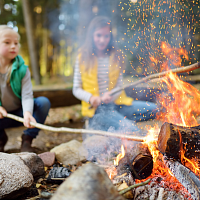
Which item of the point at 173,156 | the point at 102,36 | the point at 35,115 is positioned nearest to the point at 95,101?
the point at 35,115

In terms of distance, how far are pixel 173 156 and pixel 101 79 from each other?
2.14 metres

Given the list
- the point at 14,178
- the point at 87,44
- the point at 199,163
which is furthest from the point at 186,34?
the point at 14,178

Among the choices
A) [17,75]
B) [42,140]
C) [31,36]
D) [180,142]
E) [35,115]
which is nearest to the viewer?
[180,142]

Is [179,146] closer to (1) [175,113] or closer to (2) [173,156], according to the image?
(2) [173,156]

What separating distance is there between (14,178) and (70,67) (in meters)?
20.2

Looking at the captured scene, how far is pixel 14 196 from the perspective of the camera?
1587 millimetres

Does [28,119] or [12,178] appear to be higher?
[28,119]

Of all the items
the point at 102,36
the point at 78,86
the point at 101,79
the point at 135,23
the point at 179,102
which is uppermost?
the point at 135,23

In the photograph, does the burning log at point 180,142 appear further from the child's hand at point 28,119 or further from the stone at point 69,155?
the child's hand at point 28,119

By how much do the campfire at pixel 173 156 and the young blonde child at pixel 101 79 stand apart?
0.84 metres

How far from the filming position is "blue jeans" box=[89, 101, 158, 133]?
2.55 m

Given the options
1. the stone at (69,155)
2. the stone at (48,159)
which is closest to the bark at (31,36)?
the stone at (69,155)

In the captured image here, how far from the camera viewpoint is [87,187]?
1.01 metres

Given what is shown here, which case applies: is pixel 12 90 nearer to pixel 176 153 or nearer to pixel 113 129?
pixel 113 129
